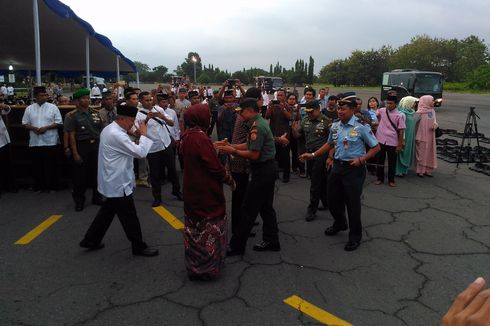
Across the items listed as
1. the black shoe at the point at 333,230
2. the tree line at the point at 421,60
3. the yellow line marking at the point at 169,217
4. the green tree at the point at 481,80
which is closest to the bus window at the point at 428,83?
the black shoe at the point at 333,230

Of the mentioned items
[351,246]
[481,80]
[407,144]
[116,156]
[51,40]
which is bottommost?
[351,246]

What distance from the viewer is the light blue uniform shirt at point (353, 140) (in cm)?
446

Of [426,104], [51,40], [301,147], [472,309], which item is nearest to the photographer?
[472,309]

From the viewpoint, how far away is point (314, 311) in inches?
128

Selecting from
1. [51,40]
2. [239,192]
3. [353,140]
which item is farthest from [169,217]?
[51,40]

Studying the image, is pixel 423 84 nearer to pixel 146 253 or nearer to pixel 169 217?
pixel 169 217

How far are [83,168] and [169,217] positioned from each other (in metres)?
1.66

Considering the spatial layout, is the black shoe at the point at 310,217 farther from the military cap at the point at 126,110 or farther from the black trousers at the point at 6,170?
the black trousers at the point at 6,170

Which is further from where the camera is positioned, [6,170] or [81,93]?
[6,170]

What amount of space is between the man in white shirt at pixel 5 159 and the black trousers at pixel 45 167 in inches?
14.8

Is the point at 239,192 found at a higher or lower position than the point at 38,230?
higher

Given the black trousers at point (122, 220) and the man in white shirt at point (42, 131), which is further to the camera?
the man in white shirt at point (42, 131)

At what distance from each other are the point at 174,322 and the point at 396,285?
210 centimetres

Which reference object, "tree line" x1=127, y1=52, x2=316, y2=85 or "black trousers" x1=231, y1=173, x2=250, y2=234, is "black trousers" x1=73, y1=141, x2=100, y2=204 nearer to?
"black trousers" x1=231, y1=173, x2=250, y2=234
